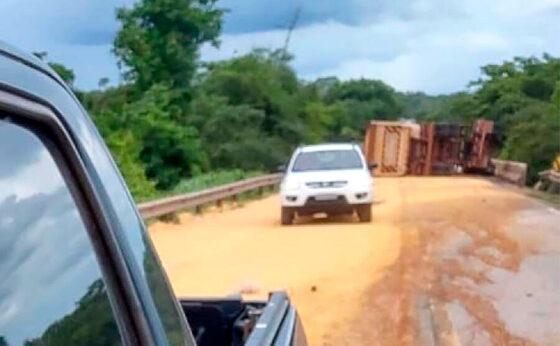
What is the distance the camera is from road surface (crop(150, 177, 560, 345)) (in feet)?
40.5

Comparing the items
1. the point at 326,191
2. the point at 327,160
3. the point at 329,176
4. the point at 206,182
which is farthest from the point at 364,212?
the point at 206,182

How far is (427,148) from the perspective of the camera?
57.1 metres

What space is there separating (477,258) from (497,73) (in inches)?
2669

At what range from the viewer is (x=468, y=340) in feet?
37.8

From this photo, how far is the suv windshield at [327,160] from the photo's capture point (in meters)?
27.2

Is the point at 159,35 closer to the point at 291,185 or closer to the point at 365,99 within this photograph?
the point at 291,185

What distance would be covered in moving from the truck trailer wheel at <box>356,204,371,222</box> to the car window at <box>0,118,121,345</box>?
2367 cm

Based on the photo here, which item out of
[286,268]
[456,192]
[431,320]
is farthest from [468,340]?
[456,192]

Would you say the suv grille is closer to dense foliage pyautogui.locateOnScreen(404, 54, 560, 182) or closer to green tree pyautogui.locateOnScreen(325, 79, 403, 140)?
dense foliage pyautogui.locateOnScreen(404, 54, 560, 182)

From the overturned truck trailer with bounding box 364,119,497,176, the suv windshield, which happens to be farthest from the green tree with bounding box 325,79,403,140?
the suv windshield

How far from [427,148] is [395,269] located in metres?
40.3

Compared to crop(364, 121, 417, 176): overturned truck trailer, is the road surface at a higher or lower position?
higher

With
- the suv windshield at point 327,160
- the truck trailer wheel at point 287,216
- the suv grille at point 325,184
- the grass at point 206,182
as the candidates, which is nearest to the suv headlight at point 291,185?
the suv grille at point 325,184

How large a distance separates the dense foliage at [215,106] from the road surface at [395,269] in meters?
13.3
